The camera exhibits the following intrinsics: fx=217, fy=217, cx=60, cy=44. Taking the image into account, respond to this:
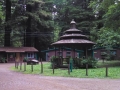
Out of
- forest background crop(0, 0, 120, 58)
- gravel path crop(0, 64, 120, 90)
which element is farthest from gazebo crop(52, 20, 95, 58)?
forest background crop(0, 0, 120, 58)

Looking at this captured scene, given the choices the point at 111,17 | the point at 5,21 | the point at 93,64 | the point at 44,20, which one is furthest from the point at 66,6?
the point at 93,64

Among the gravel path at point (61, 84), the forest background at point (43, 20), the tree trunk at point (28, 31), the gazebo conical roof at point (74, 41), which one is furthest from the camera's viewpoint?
the tree trunk at point (28, 31)

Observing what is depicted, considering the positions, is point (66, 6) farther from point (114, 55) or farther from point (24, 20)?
point (114, 55)

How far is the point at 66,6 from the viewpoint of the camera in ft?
173

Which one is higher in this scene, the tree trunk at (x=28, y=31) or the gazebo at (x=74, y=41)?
the tree trunk at (x=28, y=31)

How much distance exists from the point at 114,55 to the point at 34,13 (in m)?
21.0

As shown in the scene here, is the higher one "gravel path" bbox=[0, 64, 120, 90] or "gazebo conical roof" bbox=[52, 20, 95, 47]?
"gazebo conical roof" bbox=[52, 20, 95, 47]

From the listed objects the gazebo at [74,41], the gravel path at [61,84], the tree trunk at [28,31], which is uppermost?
the tree trunk at [28,31]

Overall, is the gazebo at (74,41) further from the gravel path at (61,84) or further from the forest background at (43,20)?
the forest background at (43,20)

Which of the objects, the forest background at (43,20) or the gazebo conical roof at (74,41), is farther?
the forest background at (43,20)

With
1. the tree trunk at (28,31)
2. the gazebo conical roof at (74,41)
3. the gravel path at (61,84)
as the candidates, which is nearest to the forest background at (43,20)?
the tree trunk at (28,31)

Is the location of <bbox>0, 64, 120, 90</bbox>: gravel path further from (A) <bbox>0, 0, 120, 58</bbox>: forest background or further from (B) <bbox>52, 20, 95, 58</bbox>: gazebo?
(A) <bbox>0, 0, 120, 58</bbox>: forest background

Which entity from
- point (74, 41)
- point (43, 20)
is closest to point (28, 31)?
point (43, 20)

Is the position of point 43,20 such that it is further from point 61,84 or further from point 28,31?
point 61,84
